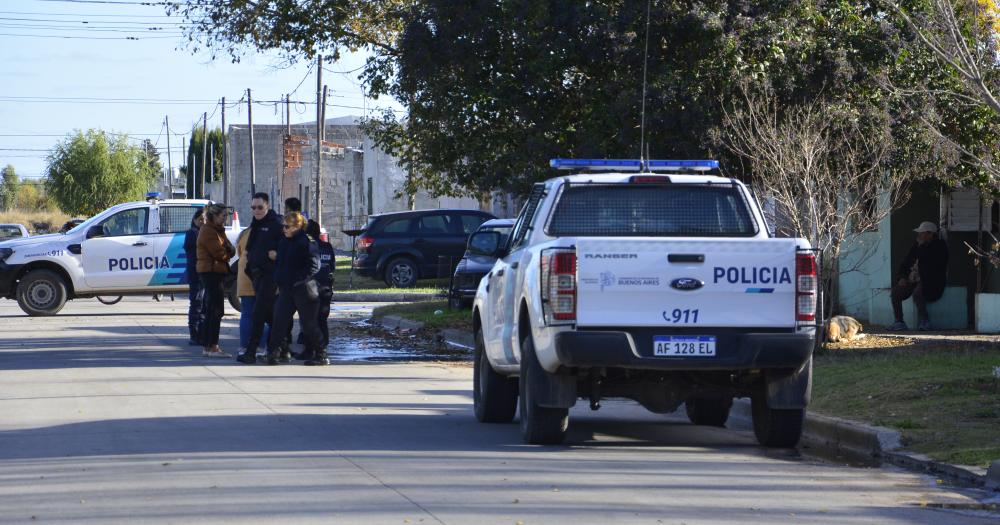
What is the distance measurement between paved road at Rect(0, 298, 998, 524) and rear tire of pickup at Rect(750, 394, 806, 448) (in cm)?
12

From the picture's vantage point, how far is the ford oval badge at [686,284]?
30.3 ft

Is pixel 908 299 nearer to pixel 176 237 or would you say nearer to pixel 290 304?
pixel 290 304

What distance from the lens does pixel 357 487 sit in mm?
7996

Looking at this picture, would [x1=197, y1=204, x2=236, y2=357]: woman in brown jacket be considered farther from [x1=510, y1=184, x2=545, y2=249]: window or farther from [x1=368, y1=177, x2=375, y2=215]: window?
[x1=368, y1=177, x2=375, y2=215]: window

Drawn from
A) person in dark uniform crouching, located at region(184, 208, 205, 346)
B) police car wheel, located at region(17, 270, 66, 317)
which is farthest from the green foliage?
person in dark uniform crouching, located at region(184, 208, 205, 346)

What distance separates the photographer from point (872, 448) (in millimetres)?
10094

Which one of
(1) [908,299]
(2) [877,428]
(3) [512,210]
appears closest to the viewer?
(2) [877,428]

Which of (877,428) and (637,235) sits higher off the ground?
(637,235)

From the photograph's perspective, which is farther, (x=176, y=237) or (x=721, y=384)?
(x=176, y=237)

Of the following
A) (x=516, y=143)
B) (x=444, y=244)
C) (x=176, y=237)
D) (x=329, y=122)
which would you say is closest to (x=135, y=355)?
(x=516, y=143)

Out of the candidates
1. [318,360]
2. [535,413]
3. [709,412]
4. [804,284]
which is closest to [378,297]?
[318,360]

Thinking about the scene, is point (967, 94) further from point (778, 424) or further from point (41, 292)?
point (41, 292)

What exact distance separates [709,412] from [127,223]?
15581 millimetres

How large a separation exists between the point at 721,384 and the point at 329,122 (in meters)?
75.9
